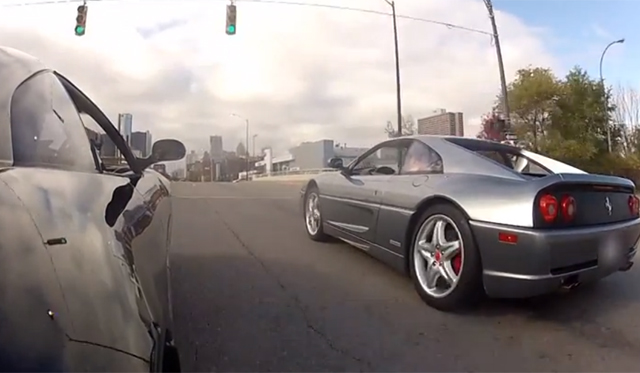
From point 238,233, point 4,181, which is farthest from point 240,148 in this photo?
point 4,181

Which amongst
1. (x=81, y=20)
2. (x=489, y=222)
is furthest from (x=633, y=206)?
(x=81, y=20)

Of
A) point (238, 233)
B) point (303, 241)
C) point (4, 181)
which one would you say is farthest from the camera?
point (238, 233)

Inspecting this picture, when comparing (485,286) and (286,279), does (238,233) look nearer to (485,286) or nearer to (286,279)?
(286,279)

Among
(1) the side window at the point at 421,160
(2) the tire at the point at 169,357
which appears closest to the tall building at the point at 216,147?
(1) the side window at the point at 421,160

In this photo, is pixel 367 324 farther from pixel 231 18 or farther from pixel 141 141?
pixel 231 18

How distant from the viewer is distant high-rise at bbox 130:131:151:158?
14.6 feet

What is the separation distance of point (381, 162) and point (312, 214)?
5.23 feet

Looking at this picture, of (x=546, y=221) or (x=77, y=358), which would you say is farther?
(x=546, y=221)

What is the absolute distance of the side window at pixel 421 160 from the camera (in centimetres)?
399

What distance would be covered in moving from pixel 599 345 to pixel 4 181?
3.31 meters

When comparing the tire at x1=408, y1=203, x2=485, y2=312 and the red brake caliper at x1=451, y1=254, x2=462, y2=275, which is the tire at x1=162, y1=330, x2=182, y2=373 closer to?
the tire at x1=408, y1=203, x2=485, y2=312

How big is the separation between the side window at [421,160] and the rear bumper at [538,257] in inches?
33.7

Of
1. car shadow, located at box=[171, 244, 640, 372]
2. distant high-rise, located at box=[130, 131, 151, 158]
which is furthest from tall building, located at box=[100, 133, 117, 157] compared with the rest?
car shadow, located at box=[171, 244, 640, 372]

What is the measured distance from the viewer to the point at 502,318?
3357mm
